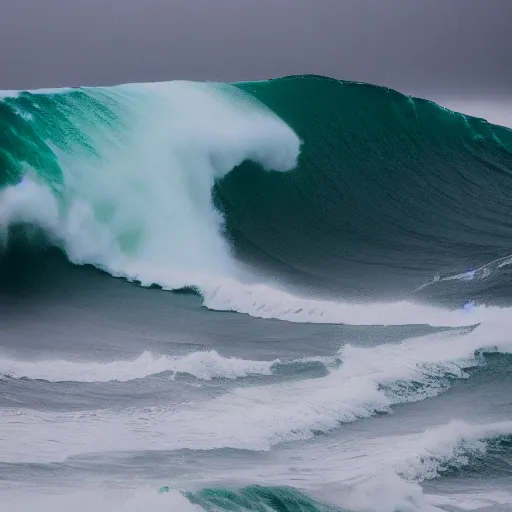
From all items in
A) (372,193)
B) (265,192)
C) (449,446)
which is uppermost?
(372,193)

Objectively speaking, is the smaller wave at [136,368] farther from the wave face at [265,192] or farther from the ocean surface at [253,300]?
the wave face at [265,192]

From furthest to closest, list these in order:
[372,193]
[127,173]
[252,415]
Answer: [372,193]
[127,173]
[252,415]

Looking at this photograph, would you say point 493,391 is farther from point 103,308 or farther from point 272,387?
point 103,308

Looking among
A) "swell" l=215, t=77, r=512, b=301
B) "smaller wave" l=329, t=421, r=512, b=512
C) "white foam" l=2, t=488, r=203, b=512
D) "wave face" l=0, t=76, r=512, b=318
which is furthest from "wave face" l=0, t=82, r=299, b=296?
"white foam" l=2, t=488, r=203, b=512

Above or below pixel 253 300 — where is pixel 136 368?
below

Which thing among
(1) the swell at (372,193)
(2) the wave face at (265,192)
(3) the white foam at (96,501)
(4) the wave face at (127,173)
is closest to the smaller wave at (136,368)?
(2) the wave face at (265,192)

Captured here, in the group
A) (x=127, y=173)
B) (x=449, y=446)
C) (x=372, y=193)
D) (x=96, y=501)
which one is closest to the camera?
(x=96, y=501)

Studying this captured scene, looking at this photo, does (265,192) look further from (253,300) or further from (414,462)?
(414,462)

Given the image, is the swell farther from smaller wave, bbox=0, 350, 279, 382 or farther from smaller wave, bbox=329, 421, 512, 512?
smaller wave, bbox=329, 421, 512, 512

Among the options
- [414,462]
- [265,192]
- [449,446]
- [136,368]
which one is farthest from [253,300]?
[414,462]
